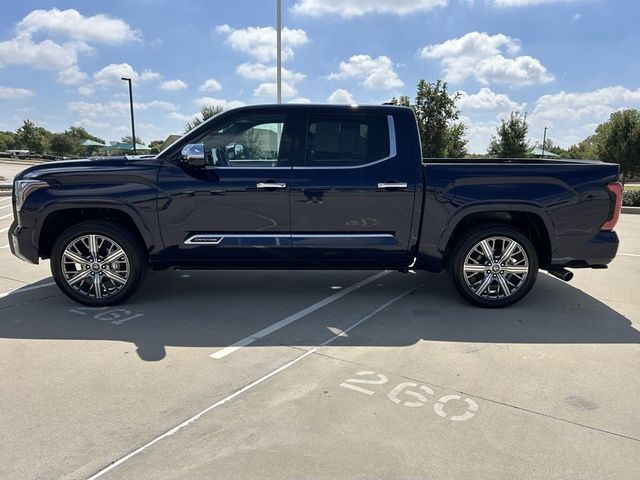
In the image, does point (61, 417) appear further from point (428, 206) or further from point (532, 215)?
point (532, 215)

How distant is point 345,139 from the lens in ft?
15.5

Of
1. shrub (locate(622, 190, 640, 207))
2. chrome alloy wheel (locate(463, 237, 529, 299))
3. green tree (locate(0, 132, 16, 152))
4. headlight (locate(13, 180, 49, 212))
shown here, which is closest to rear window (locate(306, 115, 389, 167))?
chrome alloy wheel (locate(463, 237, 529, 299))

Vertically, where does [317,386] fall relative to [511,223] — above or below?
below

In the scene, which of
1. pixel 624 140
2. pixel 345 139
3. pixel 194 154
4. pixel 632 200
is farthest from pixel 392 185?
pixel 624 140

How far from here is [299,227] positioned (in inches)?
185

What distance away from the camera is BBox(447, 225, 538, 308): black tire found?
4762 millimetres

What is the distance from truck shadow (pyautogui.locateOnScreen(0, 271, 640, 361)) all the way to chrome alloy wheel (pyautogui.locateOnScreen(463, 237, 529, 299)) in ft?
0.80

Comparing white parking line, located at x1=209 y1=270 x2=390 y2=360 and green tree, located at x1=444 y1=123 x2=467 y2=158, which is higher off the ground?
green tree, located at x1=444 y1=123 x2=467 y2=158

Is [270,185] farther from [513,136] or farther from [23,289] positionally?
[513,136]

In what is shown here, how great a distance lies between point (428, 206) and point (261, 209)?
1617 mm

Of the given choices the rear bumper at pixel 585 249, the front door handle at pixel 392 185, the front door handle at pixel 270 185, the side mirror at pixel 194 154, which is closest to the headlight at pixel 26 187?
the side mirror at pixel 194 154

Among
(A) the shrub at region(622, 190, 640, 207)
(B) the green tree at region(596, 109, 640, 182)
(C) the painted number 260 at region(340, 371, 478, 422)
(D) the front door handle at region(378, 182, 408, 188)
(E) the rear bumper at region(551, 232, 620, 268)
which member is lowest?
(C) the painted number 260 at region(340, 371, 478, 422)

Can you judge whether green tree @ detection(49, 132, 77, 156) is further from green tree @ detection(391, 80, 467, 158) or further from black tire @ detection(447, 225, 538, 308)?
black tire @ detection(447, 225, 538, 308)

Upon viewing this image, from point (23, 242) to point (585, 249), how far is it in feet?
18.0
